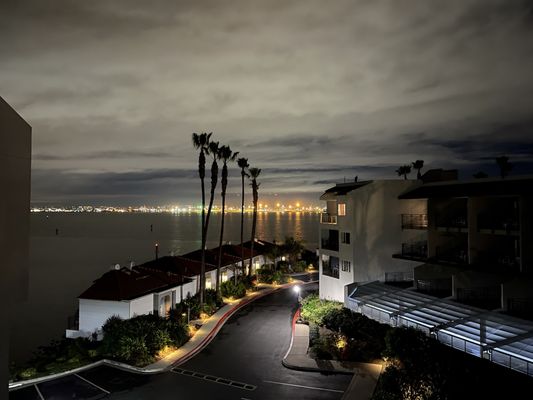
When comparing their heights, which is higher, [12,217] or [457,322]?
[12,217]

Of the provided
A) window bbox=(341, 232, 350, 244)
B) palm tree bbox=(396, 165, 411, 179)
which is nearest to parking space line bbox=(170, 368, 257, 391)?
window bbox=(341, 232, 350, 244)

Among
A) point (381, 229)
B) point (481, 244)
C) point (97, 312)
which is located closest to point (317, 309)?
point (381, 229)

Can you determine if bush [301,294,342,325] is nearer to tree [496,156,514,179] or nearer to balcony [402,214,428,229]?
balcony [402,214,428,229]

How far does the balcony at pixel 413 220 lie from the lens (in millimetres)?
30578

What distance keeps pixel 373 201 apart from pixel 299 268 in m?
26.9

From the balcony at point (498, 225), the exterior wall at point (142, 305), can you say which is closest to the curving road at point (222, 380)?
the exterior wall at point (142, 305)

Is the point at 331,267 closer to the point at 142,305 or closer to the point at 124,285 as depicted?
the point at 142,305

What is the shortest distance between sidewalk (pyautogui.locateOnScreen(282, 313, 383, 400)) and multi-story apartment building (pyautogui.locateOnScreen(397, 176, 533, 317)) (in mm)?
7442

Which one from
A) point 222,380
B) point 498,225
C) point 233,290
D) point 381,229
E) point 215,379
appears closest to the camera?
point 222,380

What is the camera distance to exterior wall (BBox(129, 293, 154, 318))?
27.0 metres

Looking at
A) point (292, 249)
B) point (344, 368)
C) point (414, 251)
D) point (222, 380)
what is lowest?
point (222, 380)

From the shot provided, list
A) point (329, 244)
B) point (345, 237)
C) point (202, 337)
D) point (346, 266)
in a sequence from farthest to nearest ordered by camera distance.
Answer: point (329, 244)
point (345, 237)
point (346, 266)
point (202, 337)

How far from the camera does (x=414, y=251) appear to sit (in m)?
29.8

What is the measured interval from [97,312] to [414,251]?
73.9 feet
